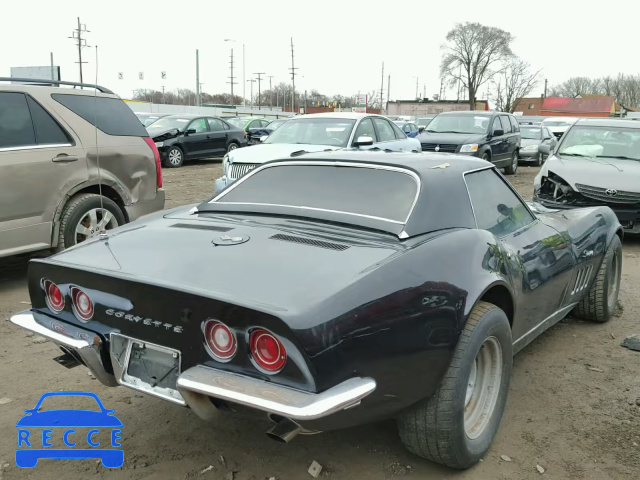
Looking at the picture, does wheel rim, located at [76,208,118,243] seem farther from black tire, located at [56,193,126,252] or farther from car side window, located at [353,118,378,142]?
car side window, located at [353,118,378,142]

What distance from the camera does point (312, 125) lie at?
999 centimetres

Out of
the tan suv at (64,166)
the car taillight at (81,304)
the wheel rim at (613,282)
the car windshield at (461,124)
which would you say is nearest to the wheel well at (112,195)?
the tan suv at (64,166)

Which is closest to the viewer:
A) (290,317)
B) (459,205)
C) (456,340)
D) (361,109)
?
(290,317)

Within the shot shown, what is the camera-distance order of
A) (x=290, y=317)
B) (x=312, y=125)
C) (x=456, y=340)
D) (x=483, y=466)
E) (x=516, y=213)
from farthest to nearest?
(x=312, y=125) < (x=516, y=213) < (x=483, y=466) < (x=456, y=340) < (x=290, y=317)

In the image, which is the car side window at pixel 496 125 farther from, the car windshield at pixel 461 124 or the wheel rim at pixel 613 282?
the wheel rim at pixel 613 282

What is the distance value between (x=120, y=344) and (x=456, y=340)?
57.9 inches

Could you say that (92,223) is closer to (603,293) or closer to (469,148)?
(603,293)

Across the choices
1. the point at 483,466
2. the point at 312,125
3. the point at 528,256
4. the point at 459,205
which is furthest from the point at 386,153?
the point at 312,125

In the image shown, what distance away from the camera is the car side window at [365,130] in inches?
383

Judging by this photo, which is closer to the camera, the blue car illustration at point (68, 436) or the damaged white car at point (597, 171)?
the blue car illustration at point (68, 436)

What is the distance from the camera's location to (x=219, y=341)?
227 cm

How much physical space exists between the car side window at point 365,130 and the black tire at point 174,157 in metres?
8.50

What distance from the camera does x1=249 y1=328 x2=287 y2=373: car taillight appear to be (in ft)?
7.04

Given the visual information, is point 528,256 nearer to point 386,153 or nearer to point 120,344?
point 386,153
